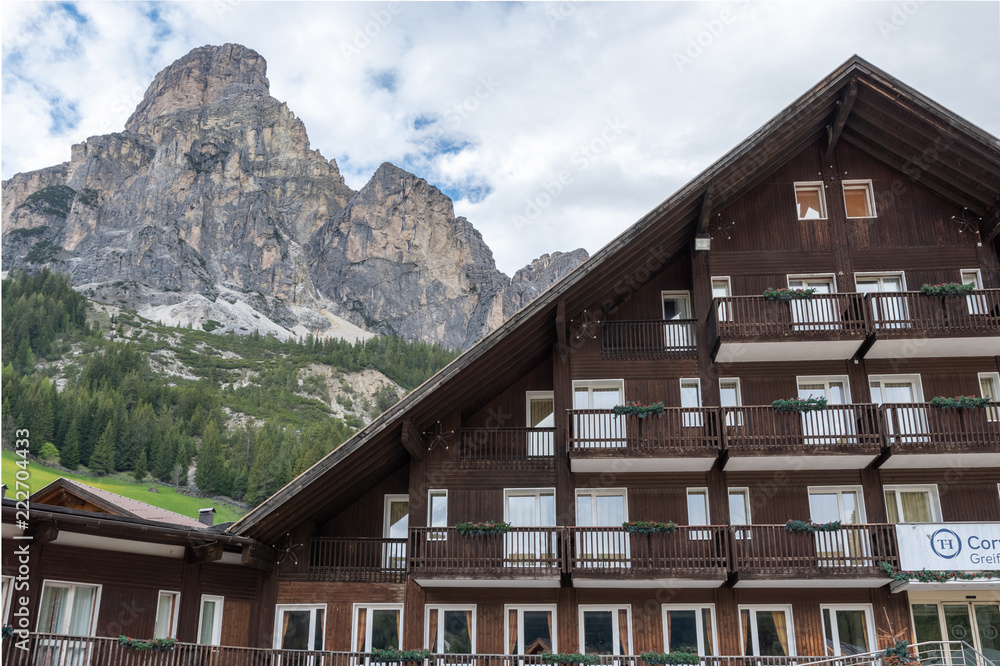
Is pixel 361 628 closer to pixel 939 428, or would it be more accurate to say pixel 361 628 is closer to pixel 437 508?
pixel 437 508

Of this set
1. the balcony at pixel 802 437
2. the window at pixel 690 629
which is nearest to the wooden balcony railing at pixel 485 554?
the window at pixel 690 629

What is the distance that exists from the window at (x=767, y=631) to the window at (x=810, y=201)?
33.3ft

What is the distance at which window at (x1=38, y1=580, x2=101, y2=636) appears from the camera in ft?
55.8

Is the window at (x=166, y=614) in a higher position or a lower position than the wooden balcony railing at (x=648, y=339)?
lower

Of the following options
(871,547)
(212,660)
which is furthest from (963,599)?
(212,660)

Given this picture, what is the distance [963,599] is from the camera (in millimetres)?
20641

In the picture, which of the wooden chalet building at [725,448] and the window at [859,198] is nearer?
the wooden chalet building at [725,448]

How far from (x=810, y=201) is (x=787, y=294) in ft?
12.2

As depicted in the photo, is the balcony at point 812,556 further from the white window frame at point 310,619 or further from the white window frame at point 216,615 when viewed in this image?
the white window frame at point 216,615

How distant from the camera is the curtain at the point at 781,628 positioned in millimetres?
20562

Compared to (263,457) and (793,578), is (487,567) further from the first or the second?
(263,457)

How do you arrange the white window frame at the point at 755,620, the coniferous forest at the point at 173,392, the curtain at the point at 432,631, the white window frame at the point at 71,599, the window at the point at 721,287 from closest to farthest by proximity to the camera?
the white window frame at the point at 71,599 < the white window frame at the point at 755,620 < the curtain at the point at 432,631 < the window at the point at 721,287 < the coniferous forest at the point at 173,392

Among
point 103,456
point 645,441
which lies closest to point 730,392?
point 645,441

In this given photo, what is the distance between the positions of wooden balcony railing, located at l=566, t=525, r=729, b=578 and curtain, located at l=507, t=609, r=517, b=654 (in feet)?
7.03
